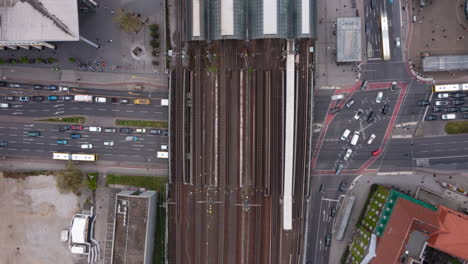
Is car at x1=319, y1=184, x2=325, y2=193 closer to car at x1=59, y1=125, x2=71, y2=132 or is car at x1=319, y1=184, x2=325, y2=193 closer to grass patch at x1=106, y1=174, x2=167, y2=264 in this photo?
grass patch at x1=106, y1=174, x2=167, y2=264

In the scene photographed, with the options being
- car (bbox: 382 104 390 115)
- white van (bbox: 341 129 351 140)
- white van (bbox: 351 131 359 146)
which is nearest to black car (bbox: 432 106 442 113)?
car (bbox: 382 104 390 115)

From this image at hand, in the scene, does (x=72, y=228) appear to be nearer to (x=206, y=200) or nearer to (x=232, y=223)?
(x=206, y=200)

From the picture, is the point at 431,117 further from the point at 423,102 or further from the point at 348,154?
the point at 348,154

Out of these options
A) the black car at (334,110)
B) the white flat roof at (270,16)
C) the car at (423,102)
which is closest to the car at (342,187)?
the black car at (334,110)

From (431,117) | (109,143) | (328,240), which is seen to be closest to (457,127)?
(431,117)

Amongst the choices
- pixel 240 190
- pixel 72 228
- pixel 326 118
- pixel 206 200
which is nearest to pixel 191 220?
pixel 206 200

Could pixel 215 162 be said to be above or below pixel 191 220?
above

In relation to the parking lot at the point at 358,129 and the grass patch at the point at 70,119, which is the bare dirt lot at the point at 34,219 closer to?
the grass patch at the point at 70,119
